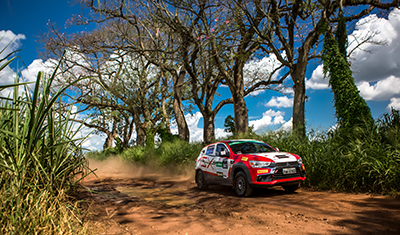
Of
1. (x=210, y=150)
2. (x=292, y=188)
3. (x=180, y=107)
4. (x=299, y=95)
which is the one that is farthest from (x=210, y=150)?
(x=180, y=107)

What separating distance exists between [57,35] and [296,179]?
67.9 feet

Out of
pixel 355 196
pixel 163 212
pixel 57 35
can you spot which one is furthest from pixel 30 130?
pixel 57 35

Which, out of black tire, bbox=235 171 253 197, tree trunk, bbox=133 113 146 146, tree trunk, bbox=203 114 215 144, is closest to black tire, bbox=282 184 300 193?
black tire, bbox=235 171 253 197

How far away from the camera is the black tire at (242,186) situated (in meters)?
8.16

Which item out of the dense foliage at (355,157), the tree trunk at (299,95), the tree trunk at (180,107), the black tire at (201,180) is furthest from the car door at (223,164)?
the tree trunk at (180,107)

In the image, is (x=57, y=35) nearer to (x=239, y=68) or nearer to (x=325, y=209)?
(x=239, y=68)

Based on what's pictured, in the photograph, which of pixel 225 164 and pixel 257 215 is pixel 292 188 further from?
pixel 257 215

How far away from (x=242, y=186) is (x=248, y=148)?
151 cm

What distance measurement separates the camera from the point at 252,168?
809 centimetres

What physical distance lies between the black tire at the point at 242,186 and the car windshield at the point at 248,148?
89 centimetres

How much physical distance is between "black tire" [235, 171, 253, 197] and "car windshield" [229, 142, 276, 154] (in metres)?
0.89

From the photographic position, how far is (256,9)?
14922 mm

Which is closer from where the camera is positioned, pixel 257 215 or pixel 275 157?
pixel 257 215

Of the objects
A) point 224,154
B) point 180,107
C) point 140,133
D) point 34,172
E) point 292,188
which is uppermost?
point 180,107
